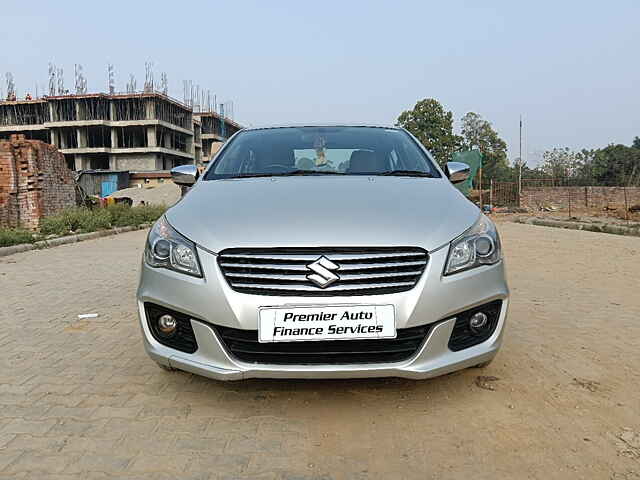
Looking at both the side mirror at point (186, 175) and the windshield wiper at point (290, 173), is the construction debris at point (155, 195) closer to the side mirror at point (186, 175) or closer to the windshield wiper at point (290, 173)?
the side mirror at point (186, 175)

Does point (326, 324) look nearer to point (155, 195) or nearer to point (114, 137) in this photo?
point (155, 195)

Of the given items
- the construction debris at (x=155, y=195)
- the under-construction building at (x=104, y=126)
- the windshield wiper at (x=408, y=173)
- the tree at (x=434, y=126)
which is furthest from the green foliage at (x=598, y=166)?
the under-construction building at (x=104, y=126)

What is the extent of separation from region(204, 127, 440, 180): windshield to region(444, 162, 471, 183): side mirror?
198 millimetres

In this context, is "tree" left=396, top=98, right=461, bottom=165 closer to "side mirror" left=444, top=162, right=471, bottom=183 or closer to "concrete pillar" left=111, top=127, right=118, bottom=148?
"concrete pillar" left=111, top=127, right=118, bottom=148

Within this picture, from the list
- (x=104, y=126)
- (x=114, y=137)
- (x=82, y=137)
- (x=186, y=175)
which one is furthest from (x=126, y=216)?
(x=82, y=137)

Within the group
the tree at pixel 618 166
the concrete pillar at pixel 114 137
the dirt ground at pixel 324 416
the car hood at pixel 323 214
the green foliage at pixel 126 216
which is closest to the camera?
the dirt ground at pixel 324 416

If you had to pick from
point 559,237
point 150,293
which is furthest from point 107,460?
point 559,237

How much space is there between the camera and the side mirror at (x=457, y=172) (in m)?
3.55

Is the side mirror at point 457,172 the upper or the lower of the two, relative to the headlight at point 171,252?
upper

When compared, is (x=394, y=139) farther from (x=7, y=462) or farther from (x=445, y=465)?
(x=7, y=462)

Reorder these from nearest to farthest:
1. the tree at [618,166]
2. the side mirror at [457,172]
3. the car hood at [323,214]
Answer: the car hood at [323,214]
the side mirror at [457,172]
the tree at [618,166]

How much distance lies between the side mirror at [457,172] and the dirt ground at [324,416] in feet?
3.75

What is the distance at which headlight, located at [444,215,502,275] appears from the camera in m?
2.29

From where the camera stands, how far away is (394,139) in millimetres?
3764
